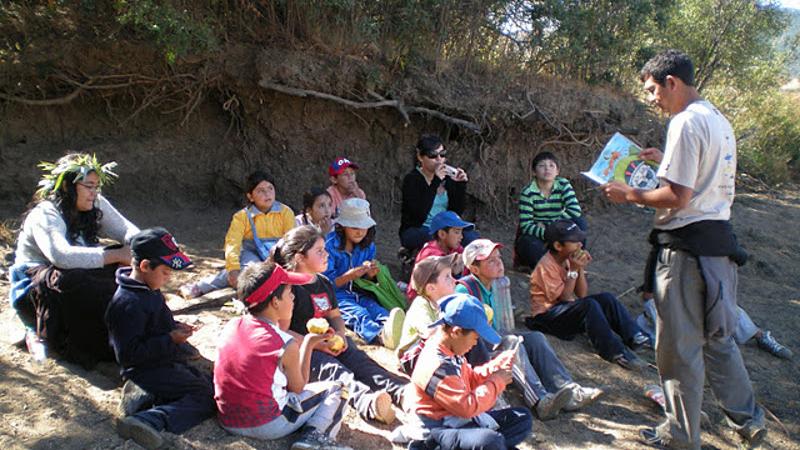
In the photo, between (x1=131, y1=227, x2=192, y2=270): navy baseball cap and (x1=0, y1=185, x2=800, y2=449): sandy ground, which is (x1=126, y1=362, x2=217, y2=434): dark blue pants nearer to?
(x1=0, y1=185, x2=800, y2=449): sandy ground

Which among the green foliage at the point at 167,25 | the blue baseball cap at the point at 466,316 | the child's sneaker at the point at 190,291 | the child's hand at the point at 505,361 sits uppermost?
the green foliage at the point at 167,25

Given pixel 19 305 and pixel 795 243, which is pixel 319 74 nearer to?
pixel 19 305

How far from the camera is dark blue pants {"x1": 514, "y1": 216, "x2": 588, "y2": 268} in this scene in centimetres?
611

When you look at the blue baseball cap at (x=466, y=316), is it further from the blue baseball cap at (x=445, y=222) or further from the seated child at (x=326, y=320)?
the blue baseball cap at (x=445, y=222)

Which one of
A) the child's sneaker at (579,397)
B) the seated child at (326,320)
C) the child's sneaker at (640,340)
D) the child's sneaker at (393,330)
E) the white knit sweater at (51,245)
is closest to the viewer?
the white knit sweater at (51,245)

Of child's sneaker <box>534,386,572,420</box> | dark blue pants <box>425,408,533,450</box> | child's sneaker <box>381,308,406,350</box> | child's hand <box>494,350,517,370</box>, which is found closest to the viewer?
dark blue pants <box>425,408,533,450</box>

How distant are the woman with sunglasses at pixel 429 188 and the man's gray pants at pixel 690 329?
2612mm

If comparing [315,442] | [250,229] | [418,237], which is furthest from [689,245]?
[250,229]

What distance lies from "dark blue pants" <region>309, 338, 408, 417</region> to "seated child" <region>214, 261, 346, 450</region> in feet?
1.30

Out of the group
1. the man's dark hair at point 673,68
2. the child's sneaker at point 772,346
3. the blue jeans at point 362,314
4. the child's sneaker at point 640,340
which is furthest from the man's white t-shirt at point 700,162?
the child's sneaker at point 772,346

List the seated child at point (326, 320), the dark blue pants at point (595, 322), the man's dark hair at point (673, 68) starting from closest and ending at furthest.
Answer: the man's dark hair at point (673, 68) → the seated child at point (326, 320) → the dark blue pants at point (595, 322)

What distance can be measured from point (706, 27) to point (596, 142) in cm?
410

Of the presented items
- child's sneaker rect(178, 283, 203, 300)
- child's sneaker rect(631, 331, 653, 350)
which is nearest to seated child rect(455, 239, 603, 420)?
child's sneaker rect(631, 331, 653, 350)

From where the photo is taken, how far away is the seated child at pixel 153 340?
10.8 ft
